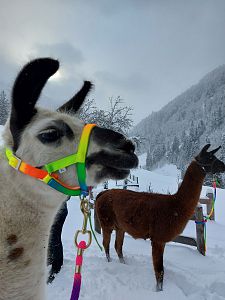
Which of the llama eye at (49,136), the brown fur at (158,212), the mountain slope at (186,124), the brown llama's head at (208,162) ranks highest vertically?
the mountain slope at (186,124)

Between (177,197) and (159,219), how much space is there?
18.0 inches

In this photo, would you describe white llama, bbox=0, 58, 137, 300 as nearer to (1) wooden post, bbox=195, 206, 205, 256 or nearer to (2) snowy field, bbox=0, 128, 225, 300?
(2) snowy field, bbox=0, 128, 225, 300

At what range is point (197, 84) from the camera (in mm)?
159000

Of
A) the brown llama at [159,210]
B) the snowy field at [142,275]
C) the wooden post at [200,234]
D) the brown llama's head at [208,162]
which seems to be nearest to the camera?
the snowy field at [142,275]

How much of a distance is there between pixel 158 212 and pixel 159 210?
36mm

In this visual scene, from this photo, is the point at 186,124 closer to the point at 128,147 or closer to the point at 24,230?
the point at 128,147

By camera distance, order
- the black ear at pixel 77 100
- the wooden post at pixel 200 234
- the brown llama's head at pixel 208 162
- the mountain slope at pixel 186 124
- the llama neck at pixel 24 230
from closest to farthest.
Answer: the llama neck at pixel 24 230, the black ear at pixel 77 100, the brown llama's head at pixel 208 162, the wooden post at pixel 200 234, the mountain slope at pixel 186 124

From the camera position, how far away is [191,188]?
443 cm

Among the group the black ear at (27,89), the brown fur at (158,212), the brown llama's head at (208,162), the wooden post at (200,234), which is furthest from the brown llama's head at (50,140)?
the wooden post at (200,234)

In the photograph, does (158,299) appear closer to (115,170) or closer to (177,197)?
(177,197)

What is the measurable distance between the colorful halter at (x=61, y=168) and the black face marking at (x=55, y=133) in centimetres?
9

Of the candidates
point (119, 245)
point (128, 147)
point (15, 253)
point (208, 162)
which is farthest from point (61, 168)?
point (119, 245)

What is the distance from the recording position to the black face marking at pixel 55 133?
157cm

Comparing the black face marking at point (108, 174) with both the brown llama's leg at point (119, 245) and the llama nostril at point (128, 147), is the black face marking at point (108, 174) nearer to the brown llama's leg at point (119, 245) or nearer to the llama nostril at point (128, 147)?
the llama nostril at point (128, 147)
